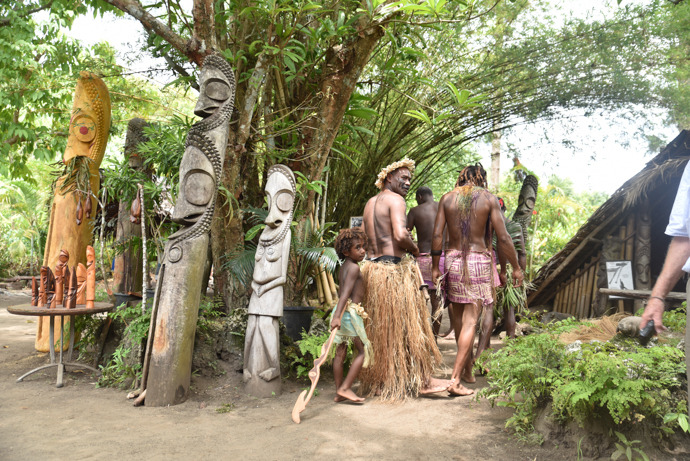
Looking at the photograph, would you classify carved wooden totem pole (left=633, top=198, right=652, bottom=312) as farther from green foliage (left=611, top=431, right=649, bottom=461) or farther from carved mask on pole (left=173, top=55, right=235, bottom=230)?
carved mask on pole (left=173, top=55, right=235, bottom=230)

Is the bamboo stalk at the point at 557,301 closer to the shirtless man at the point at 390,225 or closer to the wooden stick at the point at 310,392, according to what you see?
the shirtless man at the point at 390,225

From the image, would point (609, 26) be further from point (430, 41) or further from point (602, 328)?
point (602, 328)

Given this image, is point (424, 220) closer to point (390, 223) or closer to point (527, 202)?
point (390, 223)

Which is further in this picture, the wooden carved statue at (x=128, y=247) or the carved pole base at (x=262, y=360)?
the wooden carved statue at (x=128, y=247)

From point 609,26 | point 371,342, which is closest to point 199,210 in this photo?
point 371,342

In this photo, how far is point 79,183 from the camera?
5.82 metres

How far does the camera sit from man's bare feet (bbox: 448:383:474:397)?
428 centimetres

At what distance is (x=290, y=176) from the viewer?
4816 mm

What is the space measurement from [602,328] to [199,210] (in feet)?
11.1

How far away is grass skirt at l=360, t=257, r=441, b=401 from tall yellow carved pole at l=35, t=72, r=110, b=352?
350cm

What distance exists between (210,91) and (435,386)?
10.6 ft

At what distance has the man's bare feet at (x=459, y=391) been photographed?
4.28m

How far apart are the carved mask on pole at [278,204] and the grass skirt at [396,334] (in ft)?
2.90

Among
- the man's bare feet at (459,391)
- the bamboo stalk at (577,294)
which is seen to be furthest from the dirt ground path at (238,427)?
the bamboo stalk at (577,294)
